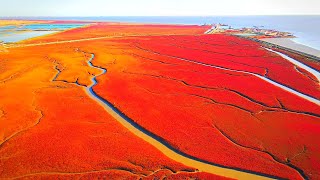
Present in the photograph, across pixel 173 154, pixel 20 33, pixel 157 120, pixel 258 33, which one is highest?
pixel 173 154

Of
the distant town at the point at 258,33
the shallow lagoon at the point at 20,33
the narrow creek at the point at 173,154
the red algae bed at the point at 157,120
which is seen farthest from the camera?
the distant town at the point at 258,33

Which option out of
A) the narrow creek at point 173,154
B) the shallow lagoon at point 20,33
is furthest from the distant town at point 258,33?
the narrow creek at point 173,154

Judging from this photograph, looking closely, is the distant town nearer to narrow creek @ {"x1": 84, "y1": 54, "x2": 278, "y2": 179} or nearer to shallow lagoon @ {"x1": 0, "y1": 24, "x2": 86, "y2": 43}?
shallow lagoon @ {"x1": 0, "y1": 24, "x2": 86, "y2": 43}

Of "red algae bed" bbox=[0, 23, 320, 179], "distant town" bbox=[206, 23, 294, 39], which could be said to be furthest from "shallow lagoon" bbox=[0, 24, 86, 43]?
"distant town" bbox=[206, 23, 294, 39]

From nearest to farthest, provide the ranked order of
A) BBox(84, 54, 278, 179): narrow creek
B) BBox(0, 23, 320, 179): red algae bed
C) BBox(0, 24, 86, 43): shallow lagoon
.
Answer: BBox(84, 54, 278, 179): narrow creek → BBox(0, 23, 320, 179): red algae bed → BBox(0, 24, 86, 43): shallow lagoon

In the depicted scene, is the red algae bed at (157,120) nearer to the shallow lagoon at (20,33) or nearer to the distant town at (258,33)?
the shallow lagoon at (20,33)

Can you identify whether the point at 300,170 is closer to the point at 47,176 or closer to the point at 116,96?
the point at 47,176

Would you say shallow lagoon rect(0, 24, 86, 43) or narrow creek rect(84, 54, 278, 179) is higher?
narrow creek rect(84, 54, 278, 179)

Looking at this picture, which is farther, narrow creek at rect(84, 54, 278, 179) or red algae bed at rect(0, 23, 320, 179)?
red algae bed at rect(0, 23, 320, 179)

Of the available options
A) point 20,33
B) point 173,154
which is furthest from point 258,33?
point 173,154

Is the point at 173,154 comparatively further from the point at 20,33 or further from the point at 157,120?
the point at 20,33
